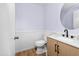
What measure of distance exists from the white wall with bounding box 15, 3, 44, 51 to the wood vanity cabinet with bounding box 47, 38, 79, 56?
0.22 m

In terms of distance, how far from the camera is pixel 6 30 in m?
1.26

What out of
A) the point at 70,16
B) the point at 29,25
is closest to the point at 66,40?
the point at 70,16

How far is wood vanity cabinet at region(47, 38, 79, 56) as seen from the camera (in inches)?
55.7

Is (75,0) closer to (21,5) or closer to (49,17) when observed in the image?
(49,17)

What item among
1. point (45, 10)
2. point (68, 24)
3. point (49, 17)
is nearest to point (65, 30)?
point (68, 24)

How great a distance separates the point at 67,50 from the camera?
1500 mm

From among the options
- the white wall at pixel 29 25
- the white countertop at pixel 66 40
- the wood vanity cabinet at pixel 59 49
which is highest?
the white wall at pixel 29 25

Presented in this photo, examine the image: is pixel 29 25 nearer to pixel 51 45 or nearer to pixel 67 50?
pixel 51 45

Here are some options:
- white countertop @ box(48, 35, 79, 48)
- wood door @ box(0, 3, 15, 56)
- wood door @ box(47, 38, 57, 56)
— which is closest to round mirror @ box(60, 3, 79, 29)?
white countertop @ box(48, 35, 79, 48)

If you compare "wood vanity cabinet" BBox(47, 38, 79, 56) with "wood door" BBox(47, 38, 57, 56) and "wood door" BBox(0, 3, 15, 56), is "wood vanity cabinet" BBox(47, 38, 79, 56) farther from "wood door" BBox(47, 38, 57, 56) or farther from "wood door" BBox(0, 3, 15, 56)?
"wood door" BBox(0, 3, 15, 56)

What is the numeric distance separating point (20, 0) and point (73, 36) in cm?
98

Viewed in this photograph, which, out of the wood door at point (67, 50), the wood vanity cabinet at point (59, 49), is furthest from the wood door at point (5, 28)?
the wood door at point (67, 50)

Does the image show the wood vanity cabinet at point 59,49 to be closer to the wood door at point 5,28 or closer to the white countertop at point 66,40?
the white countertop at point 66,40

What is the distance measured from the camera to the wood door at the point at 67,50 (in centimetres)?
138
